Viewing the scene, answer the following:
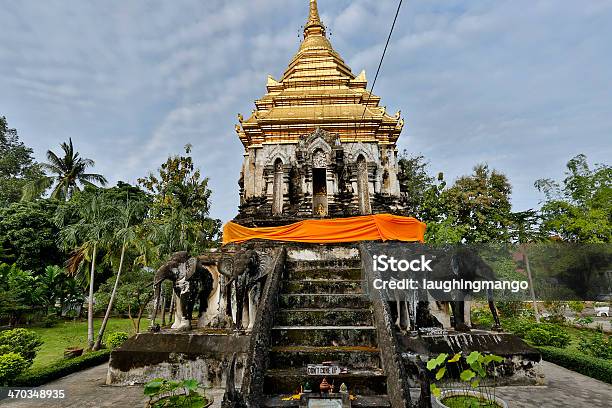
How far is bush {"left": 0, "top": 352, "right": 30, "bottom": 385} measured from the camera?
6.76 metres

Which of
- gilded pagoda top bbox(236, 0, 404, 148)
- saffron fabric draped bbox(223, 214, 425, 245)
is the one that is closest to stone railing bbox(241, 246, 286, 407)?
saffron fabric draped bbox(223, 214, 425, 245)

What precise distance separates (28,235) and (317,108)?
23313 millimetres

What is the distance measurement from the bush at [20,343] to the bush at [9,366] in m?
0.73

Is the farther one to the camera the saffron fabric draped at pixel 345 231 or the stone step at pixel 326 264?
the saffron fabric draped at pixel 345 231

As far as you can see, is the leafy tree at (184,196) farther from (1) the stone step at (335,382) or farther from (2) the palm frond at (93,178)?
(1) the stone step at (335,382)

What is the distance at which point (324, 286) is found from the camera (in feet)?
25.7

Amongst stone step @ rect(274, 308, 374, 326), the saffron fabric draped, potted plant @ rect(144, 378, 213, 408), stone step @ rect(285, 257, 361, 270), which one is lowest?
potted plant @ rect(144, 378, 213, 408)

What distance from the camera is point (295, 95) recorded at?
17125 millimetres

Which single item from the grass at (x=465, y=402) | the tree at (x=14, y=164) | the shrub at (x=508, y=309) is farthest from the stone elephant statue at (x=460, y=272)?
the tree at (x=14, y=164)

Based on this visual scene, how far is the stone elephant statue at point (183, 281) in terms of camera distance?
786 cm

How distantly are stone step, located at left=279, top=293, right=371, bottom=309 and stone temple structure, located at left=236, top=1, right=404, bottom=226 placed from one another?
6.10 meters

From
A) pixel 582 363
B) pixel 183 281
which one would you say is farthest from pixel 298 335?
pixel 582 363

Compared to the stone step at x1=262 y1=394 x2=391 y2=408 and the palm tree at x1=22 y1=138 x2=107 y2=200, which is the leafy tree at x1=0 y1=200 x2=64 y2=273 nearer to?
the palm tree at x1=22 y1=138 x2=107 y2=200

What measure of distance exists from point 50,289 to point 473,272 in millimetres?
A: 26392
